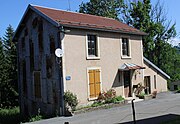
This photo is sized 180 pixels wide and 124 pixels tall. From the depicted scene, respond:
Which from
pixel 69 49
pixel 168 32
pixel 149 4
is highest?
pixel 149 4

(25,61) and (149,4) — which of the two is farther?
(149,4)

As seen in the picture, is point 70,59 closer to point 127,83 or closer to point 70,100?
point 70,100

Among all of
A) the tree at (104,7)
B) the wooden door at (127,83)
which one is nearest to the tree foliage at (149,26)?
the tree at (104,7)

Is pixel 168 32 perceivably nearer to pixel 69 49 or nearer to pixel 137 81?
pixel 137 81

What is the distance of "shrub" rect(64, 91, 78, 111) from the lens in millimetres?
16516

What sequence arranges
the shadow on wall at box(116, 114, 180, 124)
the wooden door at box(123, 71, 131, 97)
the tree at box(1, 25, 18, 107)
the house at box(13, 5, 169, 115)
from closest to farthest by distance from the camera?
1. the shadow on wall at box(116, 114, 180, 124)
2. the house at box(13, 5, 169, 115)
3. the wooden door at box(123, 71, 131, 97)
4. the tree at box(1, 25, 18, 107)

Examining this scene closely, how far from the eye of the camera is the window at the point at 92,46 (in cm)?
1888

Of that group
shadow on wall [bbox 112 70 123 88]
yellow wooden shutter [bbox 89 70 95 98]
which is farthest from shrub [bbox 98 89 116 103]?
shadow on wall [bbox 112 70 123 88]

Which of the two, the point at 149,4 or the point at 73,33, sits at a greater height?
the point at 149,4

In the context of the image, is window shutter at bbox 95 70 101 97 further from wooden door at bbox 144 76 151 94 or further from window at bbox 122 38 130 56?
wooden door at bbox 144 76 151 94

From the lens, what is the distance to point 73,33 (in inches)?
695

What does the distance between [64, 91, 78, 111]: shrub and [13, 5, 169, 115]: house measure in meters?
0.42

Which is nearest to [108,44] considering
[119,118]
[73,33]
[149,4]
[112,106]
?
[73,33]

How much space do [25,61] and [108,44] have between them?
7819 millimetres
